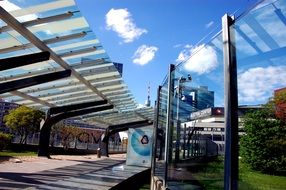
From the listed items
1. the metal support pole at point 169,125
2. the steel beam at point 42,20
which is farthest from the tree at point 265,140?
the steel beam at point 42,20

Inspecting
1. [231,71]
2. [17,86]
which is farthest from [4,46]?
[231,71]

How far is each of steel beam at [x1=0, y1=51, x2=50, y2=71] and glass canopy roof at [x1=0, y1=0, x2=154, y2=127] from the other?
0.19 metres

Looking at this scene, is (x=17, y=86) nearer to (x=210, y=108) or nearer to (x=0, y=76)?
(x=0, y=76)

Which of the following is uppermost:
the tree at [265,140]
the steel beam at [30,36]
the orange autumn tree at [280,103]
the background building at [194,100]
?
the steel beam at [30,36]

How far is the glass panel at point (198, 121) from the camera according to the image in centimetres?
396

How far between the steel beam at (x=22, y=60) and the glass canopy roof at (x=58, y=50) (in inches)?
7.7

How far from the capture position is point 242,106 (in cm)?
328

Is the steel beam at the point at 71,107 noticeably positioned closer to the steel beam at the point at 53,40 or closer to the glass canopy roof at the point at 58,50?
the glass canopy roof at the point at 58,50

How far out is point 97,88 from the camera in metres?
19.3

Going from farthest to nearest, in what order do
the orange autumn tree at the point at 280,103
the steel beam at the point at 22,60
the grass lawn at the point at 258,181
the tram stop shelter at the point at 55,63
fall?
1. the steel beam at the point at 22,60
2. the tram stop shelter at the point at 55,63
3. the grass lawn at the point at 258,181
4. the orange autumn tree at the point at 280,103

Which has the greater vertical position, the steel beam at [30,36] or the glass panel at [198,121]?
the steel beam at [30,36]

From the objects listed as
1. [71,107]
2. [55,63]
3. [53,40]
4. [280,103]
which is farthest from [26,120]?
[280,103]

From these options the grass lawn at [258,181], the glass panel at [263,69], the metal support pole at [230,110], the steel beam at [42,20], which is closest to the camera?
the glass panel at [263,69]

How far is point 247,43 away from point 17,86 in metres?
11.5
